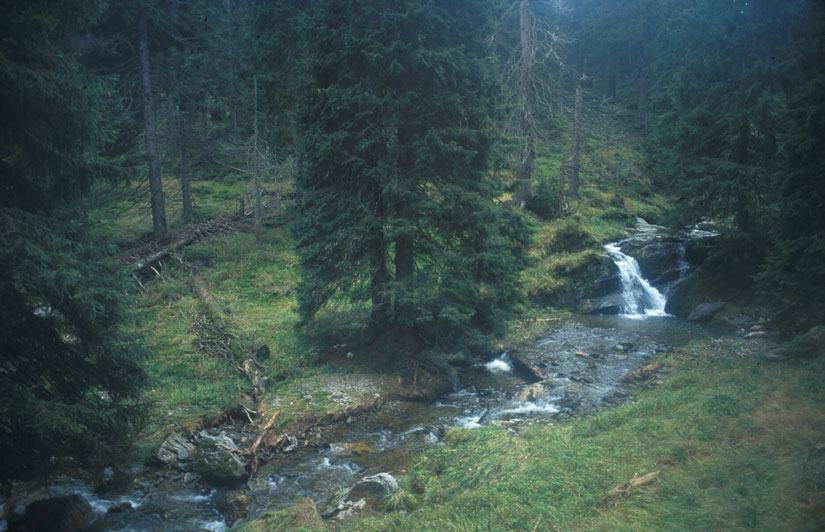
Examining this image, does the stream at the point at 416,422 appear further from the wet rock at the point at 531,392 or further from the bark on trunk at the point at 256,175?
the bark on trunk at the point at 256,175

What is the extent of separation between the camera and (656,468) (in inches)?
259

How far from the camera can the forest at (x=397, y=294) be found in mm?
6516

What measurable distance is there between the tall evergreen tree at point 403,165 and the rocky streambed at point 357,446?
2066mm

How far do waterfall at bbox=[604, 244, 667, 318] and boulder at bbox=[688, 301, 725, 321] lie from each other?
1.44 m

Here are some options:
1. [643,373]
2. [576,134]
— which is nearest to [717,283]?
[643,373]

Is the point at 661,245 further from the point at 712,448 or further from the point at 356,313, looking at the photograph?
the point at 712,448

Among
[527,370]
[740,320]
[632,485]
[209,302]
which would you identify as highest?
[209,302]

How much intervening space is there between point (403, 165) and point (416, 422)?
681 cm

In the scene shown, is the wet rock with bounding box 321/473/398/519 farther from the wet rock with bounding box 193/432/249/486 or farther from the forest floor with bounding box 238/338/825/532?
the wet rock with bounding box 193/432/249/486

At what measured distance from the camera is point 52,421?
5.86m

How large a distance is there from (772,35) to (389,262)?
12255mm

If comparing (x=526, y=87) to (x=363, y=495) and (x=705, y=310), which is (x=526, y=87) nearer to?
(x=705, y=310)

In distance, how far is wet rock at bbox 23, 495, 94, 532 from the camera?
7.20 m

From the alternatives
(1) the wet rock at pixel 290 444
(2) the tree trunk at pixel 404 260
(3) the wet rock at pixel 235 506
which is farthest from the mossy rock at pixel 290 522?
(2) the tree trunk at pixel 404 260
